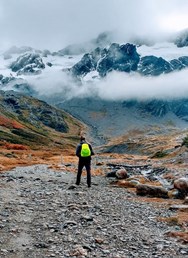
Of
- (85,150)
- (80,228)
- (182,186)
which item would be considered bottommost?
(80,228)

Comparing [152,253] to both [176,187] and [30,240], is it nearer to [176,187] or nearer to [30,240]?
[30,240]

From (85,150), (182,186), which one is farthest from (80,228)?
(85,150)

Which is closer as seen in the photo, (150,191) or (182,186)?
(182,186)

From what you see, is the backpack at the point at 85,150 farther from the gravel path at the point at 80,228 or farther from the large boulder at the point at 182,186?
the large boulder at the point at 182,186

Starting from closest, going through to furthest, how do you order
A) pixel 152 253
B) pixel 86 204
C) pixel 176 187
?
pixel 152 253
pixel 86 204
pixel 176 187

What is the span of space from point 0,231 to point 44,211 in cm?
518

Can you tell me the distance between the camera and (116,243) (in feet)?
58.3

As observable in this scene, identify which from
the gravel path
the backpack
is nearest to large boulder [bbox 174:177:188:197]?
the gravel path

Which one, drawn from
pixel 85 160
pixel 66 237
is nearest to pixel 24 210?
pixel 66 237

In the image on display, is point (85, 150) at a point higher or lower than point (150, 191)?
higher

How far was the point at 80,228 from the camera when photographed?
1992 centimetres

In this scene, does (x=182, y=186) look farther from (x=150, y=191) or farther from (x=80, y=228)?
(x=80, y=228)

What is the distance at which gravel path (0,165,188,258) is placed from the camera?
16.5 m

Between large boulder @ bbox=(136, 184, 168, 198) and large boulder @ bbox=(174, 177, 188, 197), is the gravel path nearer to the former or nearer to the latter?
large boulder @ bbox=(136, 184, 168, 198)
